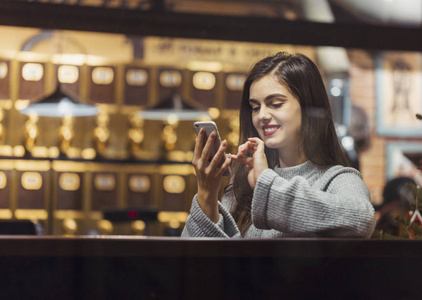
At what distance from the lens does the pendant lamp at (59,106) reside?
360cm

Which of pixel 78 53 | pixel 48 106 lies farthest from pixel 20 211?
pixel 78 53

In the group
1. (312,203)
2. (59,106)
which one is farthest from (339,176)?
(59,106)

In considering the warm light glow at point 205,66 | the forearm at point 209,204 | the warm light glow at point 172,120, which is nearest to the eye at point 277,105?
the forearm at point 209,204

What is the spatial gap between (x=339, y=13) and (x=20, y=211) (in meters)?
2.32

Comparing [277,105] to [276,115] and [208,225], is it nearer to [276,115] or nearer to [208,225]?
[276,115]

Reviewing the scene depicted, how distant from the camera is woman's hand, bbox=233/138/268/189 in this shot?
130 centimetres

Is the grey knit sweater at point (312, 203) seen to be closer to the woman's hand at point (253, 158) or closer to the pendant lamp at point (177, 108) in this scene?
the woman's hand at point (253, 158)

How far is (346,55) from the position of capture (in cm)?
412

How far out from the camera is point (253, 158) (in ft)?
4.31

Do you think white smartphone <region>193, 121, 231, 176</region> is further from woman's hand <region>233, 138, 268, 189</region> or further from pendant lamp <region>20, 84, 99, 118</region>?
pendant lamp <region>20, 84, 99, 118</region>
